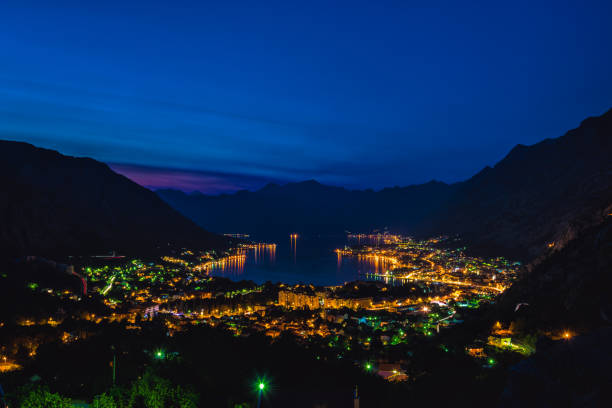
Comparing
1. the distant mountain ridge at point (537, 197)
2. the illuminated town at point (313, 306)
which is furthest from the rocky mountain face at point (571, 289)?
the distant mountain ridge at point (537, 197)

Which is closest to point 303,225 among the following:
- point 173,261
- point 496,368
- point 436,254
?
point 436,254

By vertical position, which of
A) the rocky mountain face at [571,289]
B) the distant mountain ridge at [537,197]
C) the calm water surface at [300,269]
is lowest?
the calm water surface at [300,269]

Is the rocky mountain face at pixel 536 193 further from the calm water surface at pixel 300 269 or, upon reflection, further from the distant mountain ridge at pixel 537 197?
the calm water surface at pixel 300 269

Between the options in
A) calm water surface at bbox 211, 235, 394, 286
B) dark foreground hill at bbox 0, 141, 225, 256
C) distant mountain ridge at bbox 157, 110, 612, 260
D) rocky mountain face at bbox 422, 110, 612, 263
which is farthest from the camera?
rocky mountain face at bbox 422, 110, 612, 263

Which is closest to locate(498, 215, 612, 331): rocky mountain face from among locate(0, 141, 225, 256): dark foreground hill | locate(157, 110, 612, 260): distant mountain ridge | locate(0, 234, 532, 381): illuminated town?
locate(0, 234, 532, 381): illuminated town

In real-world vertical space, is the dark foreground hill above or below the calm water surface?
above

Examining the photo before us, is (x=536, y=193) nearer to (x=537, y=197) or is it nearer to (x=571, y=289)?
(x=537, y=197)

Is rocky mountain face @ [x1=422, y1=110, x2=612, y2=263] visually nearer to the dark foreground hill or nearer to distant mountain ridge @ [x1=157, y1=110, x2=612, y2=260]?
distant mountain ridge @ [x1=157, y1=110, x2=612, y2=260]

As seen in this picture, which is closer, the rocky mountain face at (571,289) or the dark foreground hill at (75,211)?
the rocky mountain face at (571,289)

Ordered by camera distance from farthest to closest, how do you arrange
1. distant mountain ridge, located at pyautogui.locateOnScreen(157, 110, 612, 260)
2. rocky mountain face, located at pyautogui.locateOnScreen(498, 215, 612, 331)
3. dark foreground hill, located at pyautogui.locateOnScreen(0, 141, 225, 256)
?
distant mountain ridge, located at pyautogui.locateOnScreen(157, 110, 612, 260)
dark foreground hill, located at pyautogui.locateOnScreen(0, 141, 225, 256)
rocky mountain face, located at pyautogui.locateOnScreen(498, 215, 612, 331)

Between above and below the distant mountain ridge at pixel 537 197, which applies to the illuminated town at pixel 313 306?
below
